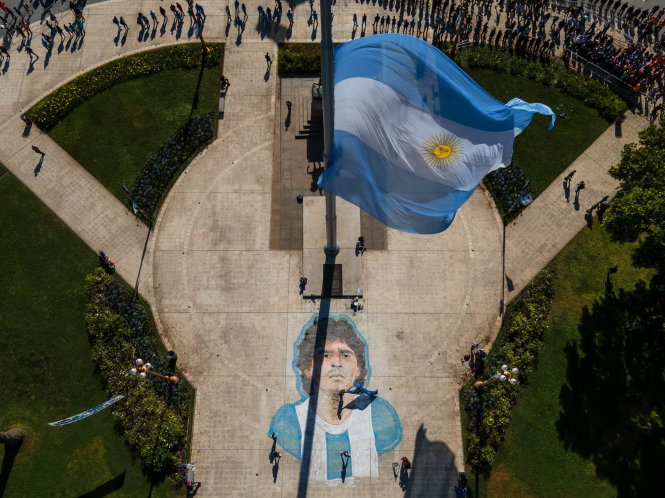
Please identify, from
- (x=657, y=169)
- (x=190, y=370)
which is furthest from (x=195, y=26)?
(x=657, y=169)

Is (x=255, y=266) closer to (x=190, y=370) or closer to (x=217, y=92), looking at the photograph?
(x=190, y=370)

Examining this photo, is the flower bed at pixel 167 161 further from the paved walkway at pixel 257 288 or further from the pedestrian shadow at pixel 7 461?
the pedestrian shadow at pixel 7 461

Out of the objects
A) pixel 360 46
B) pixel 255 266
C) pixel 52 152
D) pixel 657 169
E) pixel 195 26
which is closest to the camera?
pixel 360 46

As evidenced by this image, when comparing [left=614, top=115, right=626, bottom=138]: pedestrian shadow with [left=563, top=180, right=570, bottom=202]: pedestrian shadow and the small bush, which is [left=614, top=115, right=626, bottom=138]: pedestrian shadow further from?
the small bush

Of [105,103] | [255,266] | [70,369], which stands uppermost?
[105,103]

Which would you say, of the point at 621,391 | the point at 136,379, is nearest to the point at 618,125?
the point at 621,391

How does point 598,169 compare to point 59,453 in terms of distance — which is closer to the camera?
point 59,453

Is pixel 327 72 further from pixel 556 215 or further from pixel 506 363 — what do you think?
pixel 556 215
